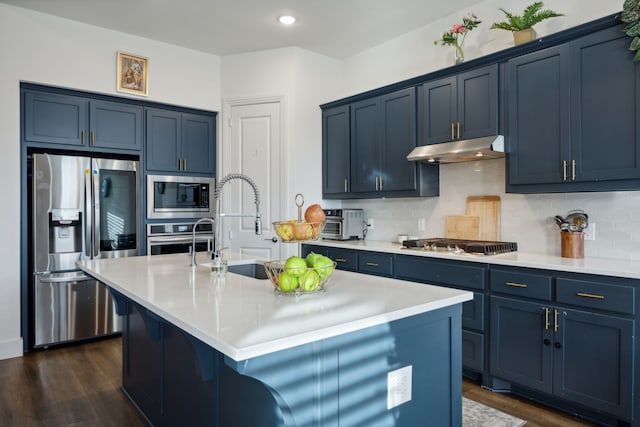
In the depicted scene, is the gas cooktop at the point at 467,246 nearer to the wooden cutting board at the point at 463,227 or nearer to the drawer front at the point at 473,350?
the wooden cutting board at the point at 463,227

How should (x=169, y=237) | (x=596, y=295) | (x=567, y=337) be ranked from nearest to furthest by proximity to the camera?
(x=596, y=295)
(x=567, y=337)
(x=169, y=237)

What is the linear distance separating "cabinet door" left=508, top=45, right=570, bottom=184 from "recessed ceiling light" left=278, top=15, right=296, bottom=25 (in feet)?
6.61

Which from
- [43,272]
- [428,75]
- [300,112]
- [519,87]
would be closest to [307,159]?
[300,112]

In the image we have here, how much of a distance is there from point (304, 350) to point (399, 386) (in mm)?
458

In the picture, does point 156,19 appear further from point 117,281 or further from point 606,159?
point 606,159

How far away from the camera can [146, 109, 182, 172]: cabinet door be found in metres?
4.44

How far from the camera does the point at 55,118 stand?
3.87 m

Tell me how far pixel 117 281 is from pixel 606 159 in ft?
9.21

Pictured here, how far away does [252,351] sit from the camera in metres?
1.03

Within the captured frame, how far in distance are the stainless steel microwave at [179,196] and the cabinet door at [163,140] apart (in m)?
0.14

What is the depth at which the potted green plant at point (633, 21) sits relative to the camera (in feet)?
7.47

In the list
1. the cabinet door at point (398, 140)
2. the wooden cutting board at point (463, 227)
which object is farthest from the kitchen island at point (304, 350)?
the cabinet door at point (398, 140)

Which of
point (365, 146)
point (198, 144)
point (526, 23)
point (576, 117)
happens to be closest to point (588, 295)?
point (576, 117)

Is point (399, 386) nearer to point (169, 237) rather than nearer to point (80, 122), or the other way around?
point (169, 237)
